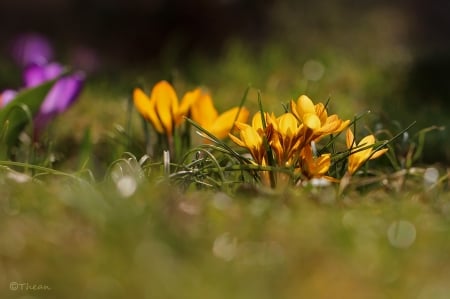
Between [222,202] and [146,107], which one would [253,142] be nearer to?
[222,202]

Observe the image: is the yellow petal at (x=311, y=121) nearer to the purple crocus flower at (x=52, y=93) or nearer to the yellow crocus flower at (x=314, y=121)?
the yellow crocus flower at (x=314, y=121)

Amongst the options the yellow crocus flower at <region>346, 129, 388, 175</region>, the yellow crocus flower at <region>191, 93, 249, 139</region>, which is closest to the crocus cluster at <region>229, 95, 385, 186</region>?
the yellow crocus flower at <region>346, 129, 388, 175</region>

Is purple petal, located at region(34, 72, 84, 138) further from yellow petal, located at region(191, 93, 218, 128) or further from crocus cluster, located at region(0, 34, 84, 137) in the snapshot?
yellow petal, located at region(191, 93, 218, 128)

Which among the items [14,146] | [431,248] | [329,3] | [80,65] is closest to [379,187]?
[431,248]

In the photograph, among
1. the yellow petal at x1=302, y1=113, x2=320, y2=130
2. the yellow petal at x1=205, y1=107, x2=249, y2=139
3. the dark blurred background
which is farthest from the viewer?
the dark blurred background

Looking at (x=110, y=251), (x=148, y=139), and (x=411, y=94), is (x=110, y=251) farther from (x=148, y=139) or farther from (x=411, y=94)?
(x=411, y=94)

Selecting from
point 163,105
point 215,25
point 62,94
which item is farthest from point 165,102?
point 215,25
